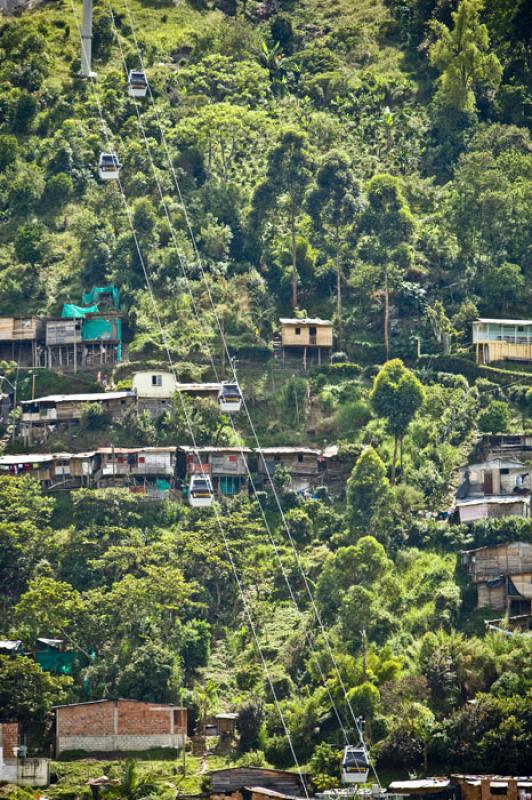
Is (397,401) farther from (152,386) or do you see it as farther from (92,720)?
(92,720)

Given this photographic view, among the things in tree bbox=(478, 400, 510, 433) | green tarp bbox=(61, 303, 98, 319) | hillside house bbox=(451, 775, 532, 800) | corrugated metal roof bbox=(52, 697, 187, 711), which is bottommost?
hillside house bbox=(451, 775, 532, 800)

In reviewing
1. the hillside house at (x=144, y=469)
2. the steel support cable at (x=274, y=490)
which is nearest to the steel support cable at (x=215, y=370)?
the steel support cable at (x=274, y=490)

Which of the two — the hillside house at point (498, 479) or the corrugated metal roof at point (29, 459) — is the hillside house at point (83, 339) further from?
the hillside house at point (498, 479)

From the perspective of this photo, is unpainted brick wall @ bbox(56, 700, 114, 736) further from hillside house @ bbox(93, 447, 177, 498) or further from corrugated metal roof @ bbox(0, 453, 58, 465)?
corrugated metal roof @ bbox(0, 453, 58, 465)

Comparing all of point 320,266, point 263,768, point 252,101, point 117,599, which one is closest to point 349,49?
point 252,101

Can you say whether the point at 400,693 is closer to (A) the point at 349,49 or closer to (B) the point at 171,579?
(B) the point at 171,579

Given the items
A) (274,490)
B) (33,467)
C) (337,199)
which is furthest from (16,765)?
A: (337,199)

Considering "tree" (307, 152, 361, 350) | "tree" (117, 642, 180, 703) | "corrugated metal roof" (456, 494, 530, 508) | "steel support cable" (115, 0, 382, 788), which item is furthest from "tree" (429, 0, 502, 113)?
"tree" (117, 642, 180, 703)
